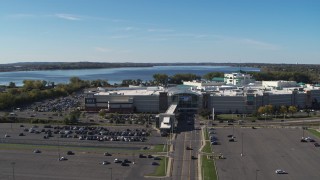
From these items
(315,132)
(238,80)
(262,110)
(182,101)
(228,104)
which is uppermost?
(238,80)

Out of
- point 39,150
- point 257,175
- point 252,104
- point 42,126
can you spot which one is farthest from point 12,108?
point 257,175

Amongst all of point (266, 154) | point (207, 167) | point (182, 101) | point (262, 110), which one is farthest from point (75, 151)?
point (262, 110)

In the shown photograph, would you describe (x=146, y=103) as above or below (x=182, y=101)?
below

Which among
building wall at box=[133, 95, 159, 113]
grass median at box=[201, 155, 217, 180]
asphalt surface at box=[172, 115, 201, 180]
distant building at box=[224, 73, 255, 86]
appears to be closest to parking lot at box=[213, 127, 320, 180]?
grass median at box=[201, 155, 217, 180]

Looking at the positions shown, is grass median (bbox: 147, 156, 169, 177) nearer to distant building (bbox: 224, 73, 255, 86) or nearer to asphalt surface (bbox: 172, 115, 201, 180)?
asphalt surface (bbox: 172, 115, 201, 180)

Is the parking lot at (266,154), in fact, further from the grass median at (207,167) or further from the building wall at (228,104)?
the building wall at (228,104)

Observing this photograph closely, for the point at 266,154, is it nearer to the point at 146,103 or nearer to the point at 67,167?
the point at 67,167

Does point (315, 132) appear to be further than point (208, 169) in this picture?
Yes
